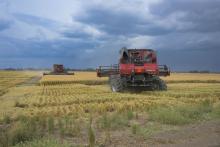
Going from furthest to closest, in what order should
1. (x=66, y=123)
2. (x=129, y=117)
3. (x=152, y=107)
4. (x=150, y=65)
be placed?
(x=150, y=65) < (x=152, y=107) < (x=129, y=117) < (x=66, y=123)

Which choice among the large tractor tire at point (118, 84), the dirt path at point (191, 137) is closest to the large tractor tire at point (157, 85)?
the large tractor tire at point (118, 84)

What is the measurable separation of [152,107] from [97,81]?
116 feet

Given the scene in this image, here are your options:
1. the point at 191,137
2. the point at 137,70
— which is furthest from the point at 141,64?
the point at 191,137

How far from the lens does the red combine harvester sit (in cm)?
3462

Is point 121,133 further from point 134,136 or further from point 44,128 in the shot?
point 44,128

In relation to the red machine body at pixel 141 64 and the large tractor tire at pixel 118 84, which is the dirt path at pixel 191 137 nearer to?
the red machine body at pixel 141 64

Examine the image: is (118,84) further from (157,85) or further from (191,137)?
(191,137)

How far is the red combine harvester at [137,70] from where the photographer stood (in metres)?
34.6

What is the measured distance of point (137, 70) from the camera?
3447 centimetres

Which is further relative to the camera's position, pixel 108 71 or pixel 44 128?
pixel 108 71

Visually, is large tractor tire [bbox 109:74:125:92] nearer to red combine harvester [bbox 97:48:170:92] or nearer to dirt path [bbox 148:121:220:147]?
red combine harvester [bbox 97:48:170:92]

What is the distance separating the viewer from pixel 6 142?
12.8m

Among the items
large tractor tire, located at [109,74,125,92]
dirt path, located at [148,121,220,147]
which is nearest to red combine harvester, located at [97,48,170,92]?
large tractor tire, located at [109,74,125,92]

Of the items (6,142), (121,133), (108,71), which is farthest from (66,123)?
(108,71)
